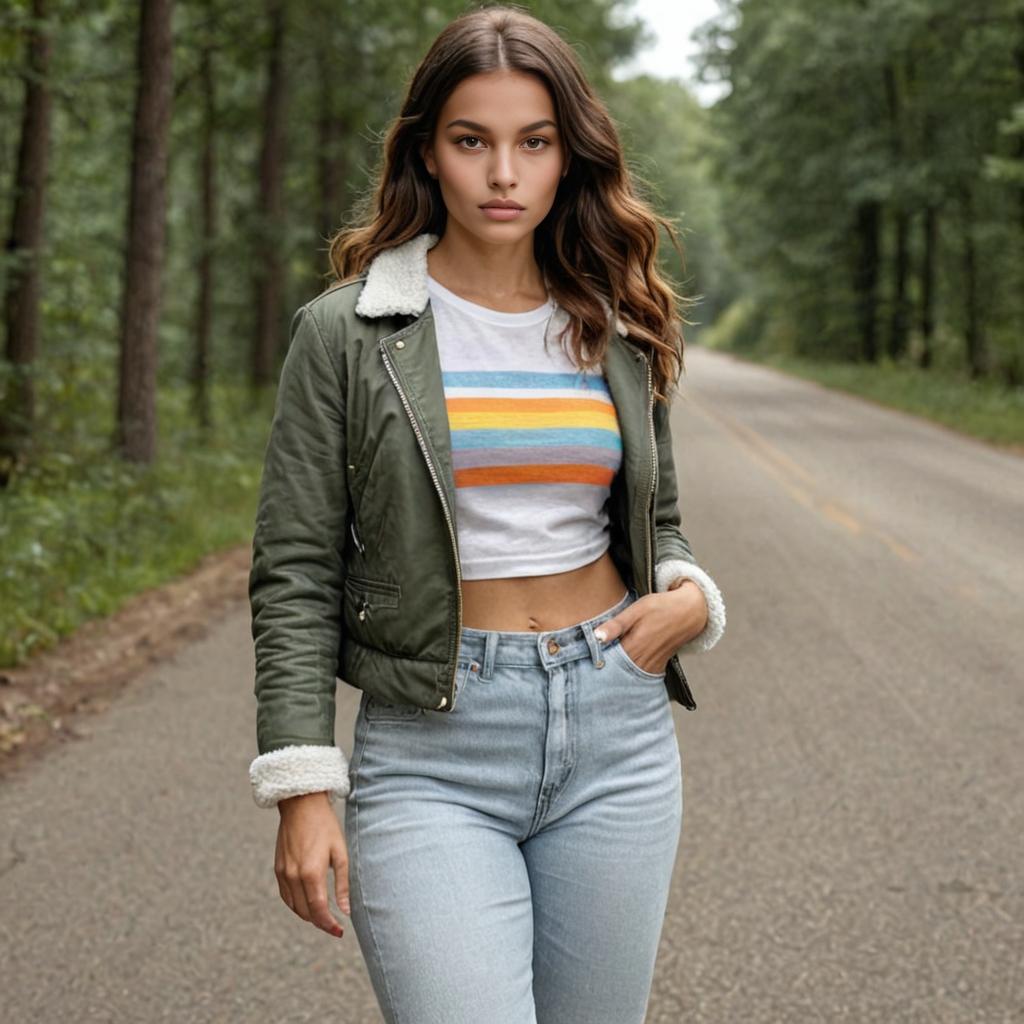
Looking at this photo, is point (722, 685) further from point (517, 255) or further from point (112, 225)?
point (112, 225)

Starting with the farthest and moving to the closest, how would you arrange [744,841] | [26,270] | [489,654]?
[26,270]
[744,841]
[489,654]

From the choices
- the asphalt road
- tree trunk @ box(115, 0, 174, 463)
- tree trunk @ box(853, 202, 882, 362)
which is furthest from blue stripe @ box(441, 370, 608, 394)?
tree trunk @ box(853, 202, 882, 362)

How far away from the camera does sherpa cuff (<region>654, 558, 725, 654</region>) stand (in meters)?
2.23

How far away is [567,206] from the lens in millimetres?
2277

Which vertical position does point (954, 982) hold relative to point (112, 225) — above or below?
below

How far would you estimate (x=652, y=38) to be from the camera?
3162 cm

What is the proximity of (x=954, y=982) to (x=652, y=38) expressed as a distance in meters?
30.7

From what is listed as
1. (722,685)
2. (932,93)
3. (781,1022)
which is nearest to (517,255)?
(781,1022)

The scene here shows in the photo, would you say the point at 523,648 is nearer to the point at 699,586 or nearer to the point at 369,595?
the point at 369,595

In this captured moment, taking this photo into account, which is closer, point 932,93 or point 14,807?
point 14,807

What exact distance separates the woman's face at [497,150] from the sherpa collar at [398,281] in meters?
0.09

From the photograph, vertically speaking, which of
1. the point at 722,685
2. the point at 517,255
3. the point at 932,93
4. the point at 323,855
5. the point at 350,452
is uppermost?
the point at 932,93

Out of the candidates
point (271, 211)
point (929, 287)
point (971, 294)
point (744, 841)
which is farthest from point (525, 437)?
point (929, 287)

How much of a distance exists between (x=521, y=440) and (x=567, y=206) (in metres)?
0.48
